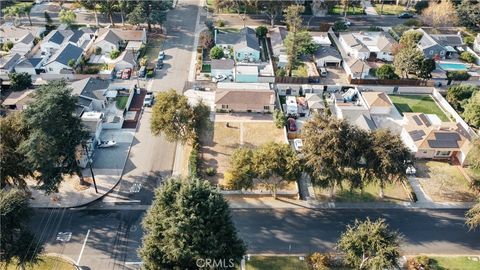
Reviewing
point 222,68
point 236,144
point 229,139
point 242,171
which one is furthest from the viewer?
point 222,68

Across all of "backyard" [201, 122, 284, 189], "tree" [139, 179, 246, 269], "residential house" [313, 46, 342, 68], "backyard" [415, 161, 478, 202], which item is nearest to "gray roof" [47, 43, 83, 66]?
"backyard" [201, 122, 284, 189]

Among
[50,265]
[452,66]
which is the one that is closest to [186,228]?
[50,265]

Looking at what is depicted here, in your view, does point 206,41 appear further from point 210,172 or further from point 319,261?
point 319,261

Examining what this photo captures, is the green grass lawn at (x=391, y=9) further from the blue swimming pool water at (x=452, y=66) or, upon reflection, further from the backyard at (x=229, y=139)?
the backyard at (x=229, y=139)

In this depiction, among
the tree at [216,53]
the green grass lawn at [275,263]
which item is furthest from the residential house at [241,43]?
the green grass lawn at [275,263]

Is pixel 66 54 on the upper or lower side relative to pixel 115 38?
lower

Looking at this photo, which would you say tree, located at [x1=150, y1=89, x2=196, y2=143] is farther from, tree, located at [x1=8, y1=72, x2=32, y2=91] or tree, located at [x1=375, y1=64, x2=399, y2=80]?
tree, located at [x1=375, y1=64, x2=399, y2=80]
